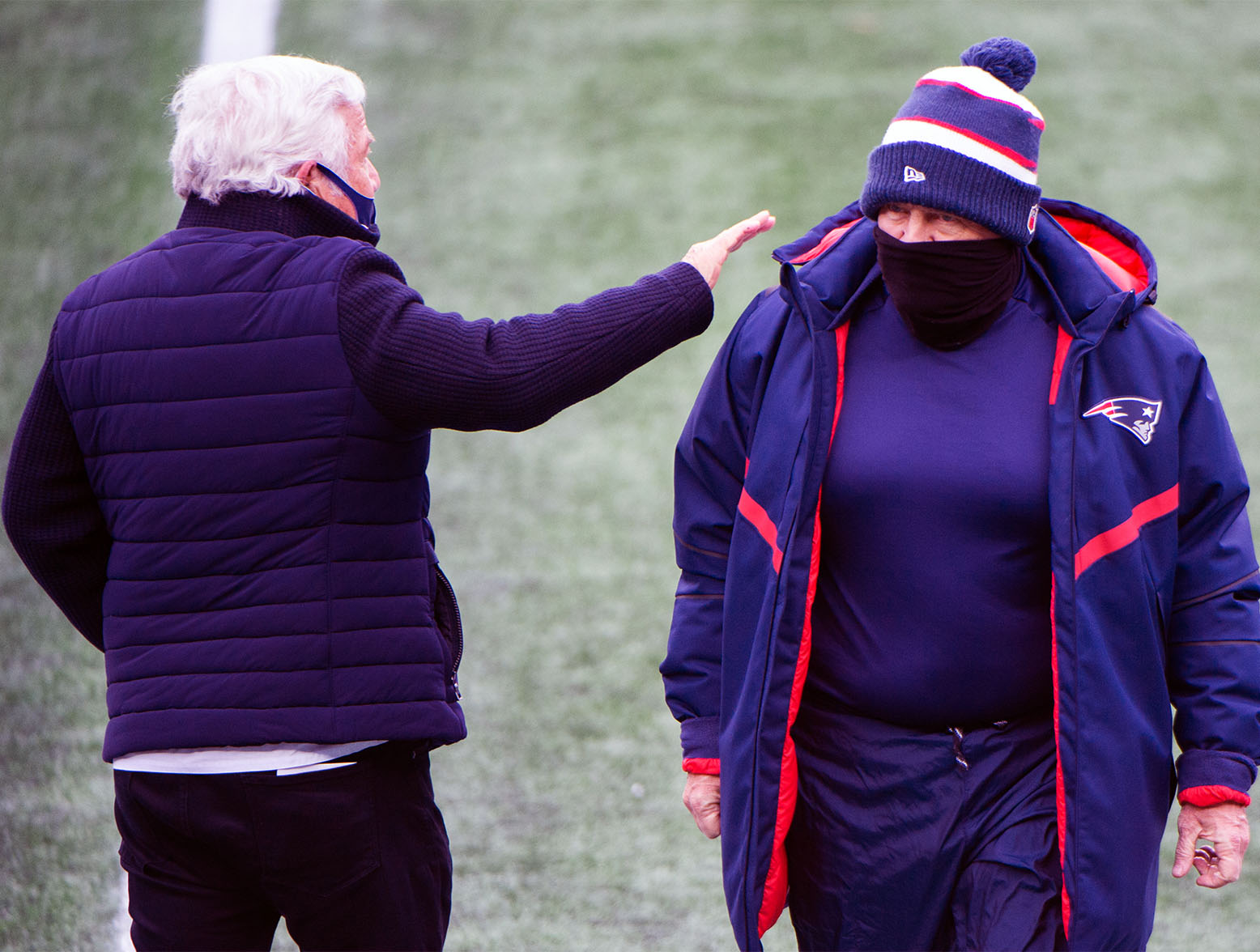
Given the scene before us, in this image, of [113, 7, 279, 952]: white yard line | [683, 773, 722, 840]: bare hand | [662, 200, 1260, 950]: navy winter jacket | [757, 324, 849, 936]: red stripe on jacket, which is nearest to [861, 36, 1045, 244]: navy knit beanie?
[662, 200, 1260, 950]: navy winter jacket

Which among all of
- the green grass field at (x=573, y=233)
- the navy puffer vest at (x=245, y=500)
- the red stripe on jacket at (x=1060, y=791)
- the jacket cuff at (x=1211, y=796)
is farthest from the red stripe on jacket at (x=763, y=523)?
the green grass field at (x=573, y=233)

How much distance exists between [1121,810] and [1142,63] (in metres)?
7.02

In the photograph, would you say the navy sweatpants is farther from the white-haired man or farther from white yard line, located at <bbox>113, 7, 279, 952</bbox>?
white yard line, located at <bbox>113, 7, 279, 952</bbox>

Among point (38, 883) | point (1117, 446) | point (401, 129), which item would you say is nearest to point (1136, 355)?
point (1117, 446)

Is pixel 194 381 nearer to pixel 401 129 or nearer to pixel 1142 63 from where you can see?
pixel 401 129

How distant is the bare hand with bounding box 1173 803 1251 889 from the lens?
8.28 ft

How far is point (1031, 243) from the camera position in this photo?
263 cm

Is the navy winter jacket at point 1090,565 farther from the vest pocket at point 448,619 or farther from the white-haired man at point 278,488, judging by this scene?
the vest pocket at point 448,619

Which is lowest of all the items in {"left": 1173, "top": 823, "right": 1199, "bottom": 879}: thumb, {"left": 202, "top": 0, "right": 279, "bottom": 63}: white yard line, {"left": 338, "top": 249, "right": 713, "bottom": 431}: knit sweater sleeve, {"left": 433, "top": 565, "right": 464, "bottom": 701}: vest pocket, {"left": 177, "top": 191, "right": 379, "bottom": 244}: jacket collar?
{"left": 1173, "top": 823, "right": 1199, "bottom": 879}: thumb

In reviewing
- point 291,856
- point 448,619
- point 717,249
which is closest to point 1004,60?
point 717,249

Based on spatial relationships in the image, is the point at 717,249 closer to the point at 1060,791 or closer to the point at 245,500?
the point at 245,500

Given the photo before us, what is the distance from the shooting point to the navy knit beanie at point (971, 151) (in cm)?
246

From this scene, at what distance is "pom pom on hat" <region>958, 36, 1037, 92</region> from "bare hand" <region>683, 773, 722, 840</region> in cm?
128

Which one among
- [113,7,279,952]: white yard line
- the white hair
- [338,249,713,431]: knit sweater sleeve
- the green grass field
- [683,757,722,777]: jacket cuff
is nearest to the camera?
[338,249,713,431]: knit sweater sleeve
